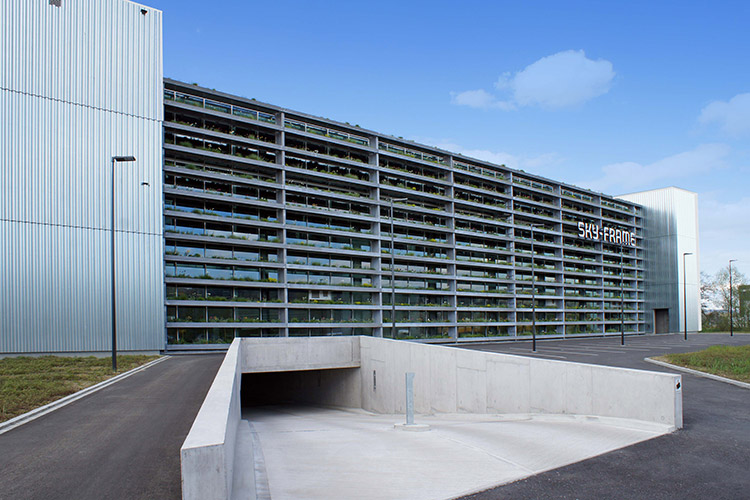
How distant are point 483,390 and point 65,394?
12.4 metres

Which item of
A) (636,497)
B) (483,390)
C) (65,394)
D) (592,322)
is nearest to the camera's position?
(636,497)

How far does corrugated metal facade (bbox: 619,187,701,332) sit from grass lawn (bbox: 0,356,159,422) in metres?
78.7

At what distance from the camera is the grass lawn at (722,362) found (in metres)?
18.1

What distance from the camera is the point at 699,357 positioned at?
72.2ft

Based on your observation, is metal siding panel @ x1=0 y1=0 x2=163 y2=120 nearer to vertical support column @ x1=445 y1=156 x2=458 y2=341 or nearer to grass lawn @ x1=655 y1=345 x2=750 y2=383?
vertical support column @ x1=445 y1=156 x2=458 y2=341

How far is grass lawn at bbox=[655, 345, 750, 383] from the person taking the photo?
18.1m

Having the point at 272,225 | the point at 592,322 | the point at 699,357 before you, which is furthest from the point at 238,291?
the point at 592,322

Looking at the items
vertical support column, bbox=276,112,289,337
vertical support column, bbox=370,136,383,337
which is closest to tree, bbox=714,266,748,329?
vertical support column, bbox=370,136,383,337

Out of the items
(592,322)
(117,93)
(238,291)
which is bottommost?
(592,322)

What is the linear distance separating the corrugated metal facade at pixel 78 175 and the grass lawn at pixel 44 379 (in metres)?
8.61

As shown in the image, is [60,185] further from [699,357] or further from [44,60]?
[699,357]

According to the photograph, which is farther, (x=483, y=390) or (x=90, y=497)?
(x=483, y=390)

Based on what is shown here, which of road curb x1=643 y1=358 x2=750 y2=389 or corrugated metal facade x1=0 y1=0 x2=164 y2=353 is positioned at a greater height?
corrugated metal facade x1=0 y1=0 x2=164 y2=353

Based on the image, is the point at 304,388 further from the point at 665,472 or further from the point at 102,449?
the point at 665,472
